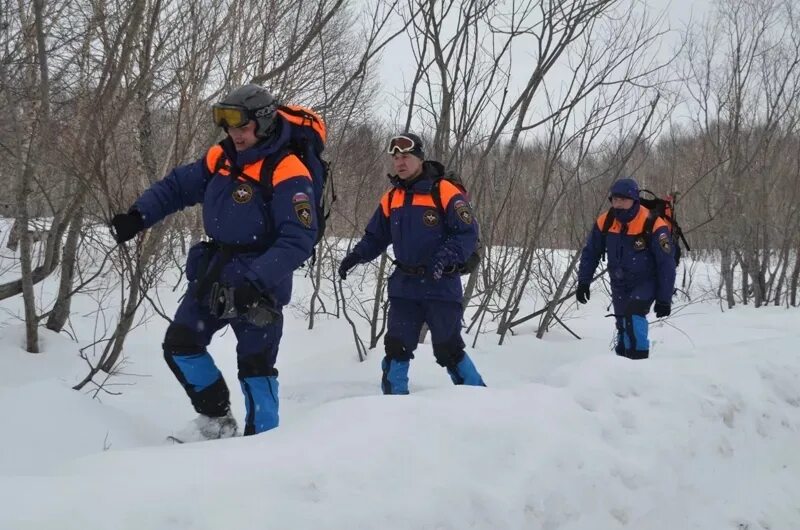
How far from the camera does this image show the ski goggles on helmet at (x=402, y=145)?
3681 millimetres

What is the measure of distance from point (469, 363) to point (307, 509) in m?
2.28

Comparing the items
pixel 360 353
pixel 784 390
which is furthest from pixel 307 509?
pixel 360 353

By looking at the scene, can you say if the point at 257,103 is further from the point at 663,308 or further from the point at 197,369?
the point at 663,308

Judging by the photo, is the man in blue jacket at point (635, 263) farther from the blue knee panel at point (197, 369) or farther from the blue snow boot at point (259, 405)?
the blue knee panel at point (197, 369)

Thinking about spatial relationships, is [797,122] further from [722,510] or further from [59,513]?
[59,513]

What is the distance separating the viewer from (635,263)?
504cm

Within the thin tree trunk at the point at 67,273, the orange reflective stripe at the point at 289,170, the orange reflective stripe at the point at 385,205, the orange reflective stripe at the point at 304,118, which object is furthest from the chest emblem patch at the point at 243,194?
the thin tree trunk at the point at 67,273

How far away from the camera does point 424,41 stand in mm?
5477

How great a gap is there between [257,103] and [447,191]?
1396mm

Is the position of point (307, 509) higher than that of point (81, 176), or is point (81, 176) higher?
point (81, 176)

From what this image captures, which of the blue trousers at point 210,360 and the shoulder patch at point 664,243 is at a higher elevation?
the shoulder patch at point 664,243

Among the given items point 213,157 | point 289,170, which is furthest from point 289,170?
point 213,157

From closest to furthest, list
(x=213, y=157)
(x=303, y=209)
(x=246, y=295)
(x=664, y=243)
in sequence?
(x=246, y=295) → (x=303, y=209) → (x=213, y=157) → (x=664, y=243)

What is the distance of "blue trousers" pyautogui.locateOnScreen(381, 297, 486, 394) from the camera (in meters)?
3.67
